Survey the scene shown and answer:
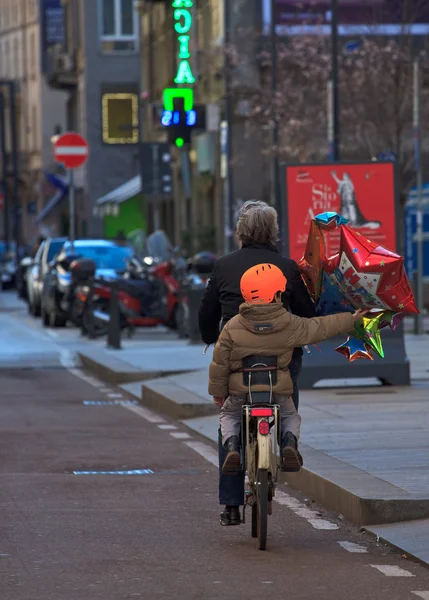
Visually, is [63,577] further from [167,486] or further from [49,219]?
[49,219]

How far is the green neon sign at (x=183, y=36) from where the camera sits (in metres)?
45.4

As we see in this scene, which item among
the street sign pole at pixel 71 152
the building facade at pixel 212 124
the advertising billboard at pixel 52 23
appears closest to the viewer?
the street sign pole at pixel 71 152

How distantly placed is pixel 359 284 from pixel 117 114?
67155mm

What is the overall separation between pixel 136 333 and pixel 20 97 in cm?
7664

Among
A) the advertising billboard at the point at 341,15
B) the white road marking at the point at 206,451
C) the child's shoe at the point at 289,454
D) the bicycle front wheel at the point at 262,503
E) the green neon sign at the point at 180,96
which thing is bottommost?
the white road marking at the point at 206,451

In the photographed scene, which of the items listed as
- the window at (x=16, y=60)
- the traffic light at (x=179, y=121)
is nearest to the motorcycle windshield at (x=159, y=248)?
the traffic light at (x=179, y=121)

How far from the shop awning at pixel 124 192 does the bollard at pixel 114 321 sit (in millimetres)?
40080

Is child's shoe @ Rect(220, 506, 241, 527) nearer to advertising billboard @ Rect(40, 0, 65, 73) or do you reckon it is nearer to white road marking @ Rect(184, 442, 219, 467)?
white road marking @ Rect(184, 442, 219, 467)

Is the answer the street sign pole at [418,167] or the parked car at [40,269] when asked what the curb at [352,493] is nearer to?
the street sign pole at [418,167]

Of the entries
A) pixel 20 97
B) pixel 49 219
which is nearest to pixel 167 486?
pixel 49 219

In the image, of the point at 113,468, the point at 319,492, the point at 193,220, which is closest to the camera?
the point at 319,492

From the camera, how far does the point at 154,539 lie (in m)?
9.27

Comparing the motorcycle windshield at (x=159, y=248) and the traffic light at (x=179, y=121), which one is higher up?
the traffic light at (x=179, y=121)

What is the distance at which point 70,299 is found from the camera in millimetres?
31141
